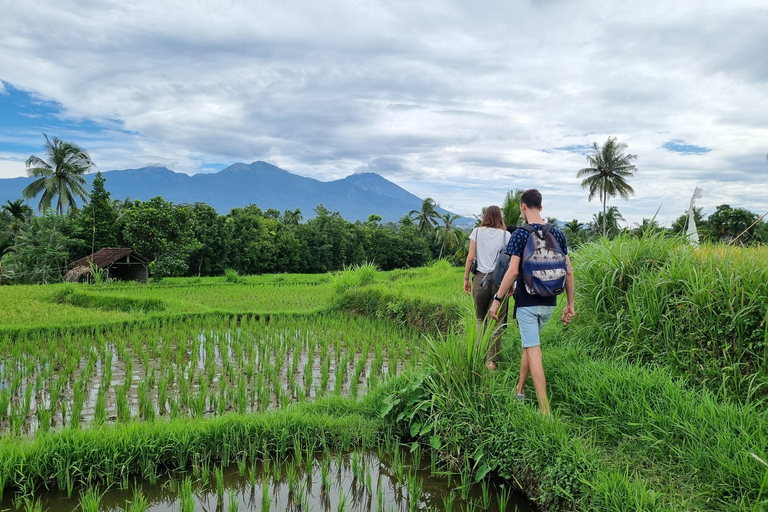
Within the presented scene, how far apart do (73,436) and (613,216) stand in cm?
4663

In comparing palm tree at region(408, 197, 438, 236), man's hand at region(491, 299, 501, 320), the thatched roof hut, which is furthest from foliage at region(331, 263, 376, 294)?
→ palm tree at region(408, 197, 438, 236)

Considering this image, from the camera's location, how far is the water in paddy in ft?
9.28

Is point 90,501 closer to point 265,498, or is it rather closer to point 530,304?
point 265,498

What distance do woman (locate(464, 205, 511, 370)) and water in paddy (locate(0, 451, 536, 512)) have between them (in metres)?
1.58

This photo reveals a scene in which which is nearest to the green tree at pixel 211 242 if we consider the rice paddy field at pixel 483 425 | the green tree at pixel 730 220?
the rice paddy field at pixel 483 425

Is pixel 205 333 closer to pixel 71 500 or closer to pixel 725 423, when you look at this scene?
pixel 71 500

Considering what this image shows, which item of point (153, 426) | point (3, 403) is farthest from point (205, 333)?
point (153, 426)

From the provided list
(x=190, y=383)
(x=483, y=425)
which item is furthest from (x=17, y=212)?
(x=483, y=425)

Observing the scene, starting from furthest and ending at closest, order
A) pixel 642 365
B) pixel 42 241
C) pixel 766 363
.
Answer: pixel 42 241
pixel 642 365
pixel 766 363

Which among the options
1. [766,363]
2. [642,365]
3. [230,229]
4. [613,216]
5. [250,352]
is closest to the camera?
[766,363]

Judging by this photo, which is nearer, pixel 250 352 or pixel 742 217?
pixel 250 352

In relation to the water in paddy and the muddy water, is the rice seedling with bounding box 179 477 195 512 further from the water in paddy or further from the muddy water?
the muddy water

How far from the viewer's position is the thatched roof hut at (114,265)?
19.7 metres

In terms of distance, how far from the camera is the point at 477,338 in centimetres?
355
